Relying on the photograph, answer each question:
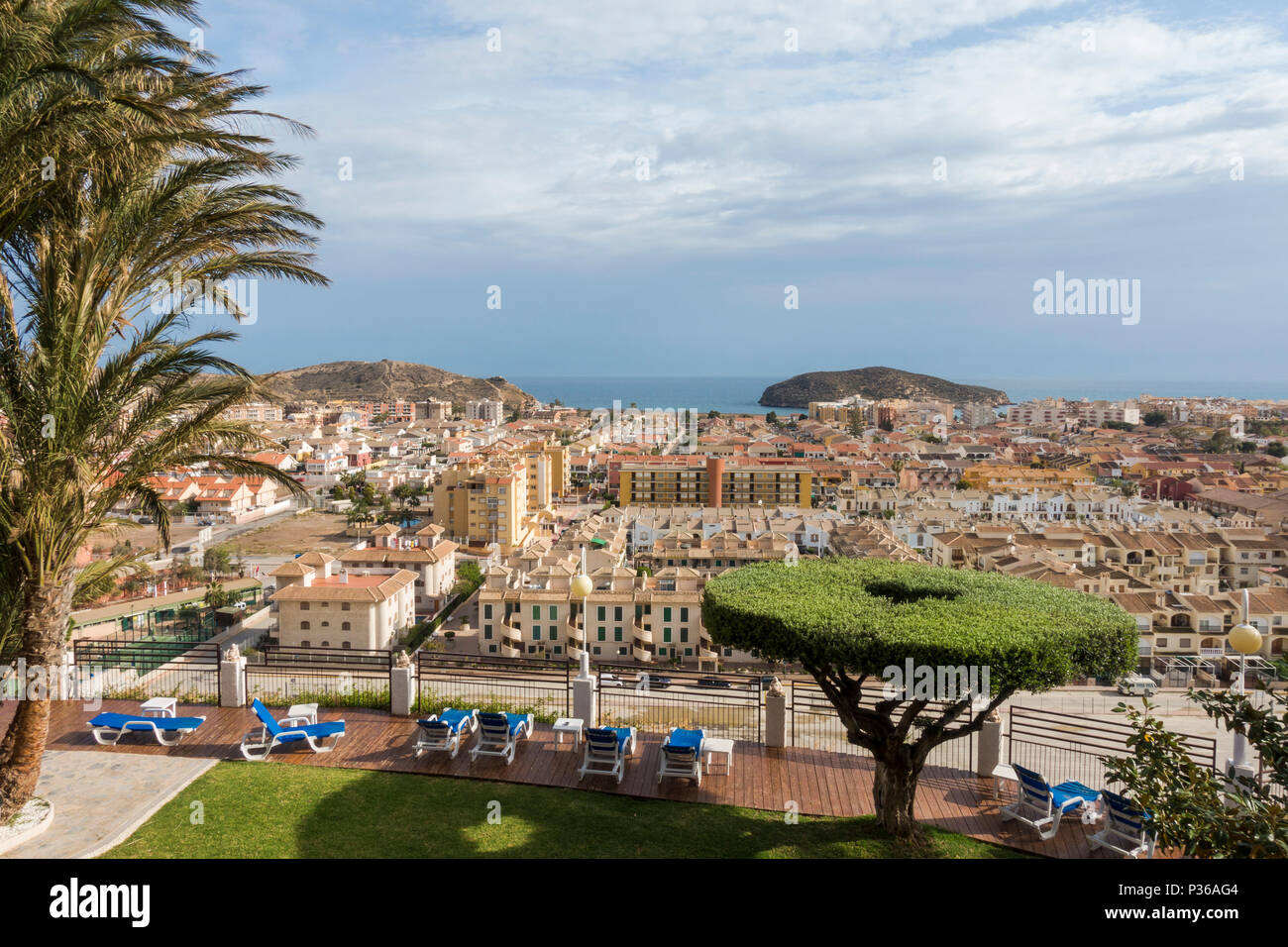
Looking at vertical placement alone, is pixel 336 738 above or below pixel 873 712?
below

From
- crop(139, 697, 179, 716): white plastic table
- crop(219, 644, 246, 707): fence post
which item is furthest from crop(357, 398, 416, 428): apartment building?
crop(139, 697, 179, 716): white plastic table

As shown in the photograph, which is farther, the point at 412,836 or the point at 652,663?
Answer: the point at 652,663

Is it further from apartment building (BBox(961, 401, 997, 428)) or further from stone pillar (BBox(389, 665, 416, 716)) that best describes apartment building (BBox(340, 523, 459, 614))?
apartment building (BBox(961, 401, 997, 428))

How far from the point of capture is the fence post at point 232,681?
10305mm

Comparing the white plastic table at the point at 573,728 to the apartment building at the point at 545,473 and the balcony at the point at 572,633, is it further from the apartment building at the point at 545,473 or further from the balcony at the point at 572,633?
the apartment building at the point at 545,473

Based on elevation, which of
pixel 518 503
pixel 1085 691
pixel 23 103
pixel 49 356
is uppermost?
pixel 23 103

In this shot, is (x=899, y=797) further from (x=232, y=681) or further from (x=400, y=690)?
(x=232, y=681)

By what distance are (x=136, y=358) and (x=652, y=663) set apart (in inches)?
1147

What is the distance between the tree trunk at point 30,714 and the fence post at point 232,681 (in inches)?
117

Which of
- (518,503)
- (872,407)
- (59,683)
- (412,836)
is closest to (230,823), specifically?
(412,836)

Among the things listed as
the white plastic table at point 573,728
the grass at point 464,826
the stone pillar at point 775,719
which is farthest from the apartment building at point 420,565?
the stone pillar at point 775,719

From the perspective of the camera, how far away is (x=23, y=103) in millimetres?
6254

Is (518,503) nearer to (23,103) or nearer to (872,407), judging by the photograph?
(23,103)
